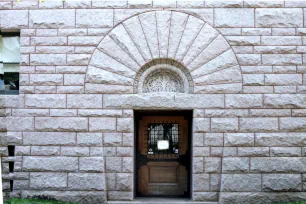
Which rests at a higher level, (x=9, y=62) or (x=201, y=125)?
(x=9, y=62)

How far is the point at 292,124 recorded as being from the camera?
7.27m

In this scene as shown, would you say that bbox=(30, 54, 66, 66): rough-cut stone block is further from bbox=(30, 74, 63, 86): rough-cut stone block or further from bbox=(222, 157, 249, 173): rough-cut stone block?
bbox=(222, 157, 249, 173): rough-cut stone block

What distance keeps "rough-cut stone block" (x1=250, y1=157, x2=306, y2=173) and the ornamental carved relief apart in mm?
2279

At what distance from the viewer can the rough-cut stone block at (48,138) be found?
7367 millimetres

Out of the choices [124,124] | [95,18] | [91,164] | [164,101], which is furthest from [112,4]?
[91,164]

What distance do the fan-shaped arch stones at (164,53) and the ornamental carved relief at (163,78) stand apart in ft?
0.46

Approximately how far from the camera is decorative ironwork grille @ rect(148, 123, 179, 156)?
7.84 meters

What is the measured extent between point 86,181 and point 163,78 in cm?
308

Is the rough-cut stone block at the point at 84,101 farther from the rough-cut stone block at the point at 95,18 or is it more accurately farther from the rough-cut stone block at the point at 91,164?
the rough-cut stone block at the point at 95,18

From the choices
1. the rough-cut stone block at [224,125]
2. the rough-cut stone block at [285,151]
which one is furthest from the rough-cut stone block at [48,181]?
the rough-cut stone block at [285,151]

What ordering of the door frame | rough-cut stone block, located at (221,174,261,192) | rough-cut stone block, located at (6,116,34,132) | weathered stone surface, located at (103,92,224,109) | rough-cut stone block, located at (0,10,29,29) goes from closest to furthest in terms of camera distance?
rough-cut stone block, located at (221,174,261,192), weathered stone surface, located at (103,92,224,109), rough-cut stone block, located at (6,116,34,132), rough-cut stone block, located at (0,10,29,29), the door frame

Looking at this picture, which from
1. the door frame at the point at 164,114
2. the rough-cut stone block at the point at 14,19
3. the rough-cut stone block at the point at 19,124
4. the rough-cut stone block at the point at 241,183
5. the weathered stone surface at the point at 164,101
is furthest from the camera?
the door frame at the point at 164,114

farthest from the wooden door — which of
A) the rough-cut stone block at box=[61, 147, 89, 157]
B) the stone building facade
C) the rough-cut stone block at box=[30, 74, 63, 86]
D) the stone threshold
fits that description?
the rough-cut stone block at box=[30, 74, 63, 86]

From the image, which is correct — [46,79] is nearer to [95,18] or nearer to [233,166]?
[95,18]
